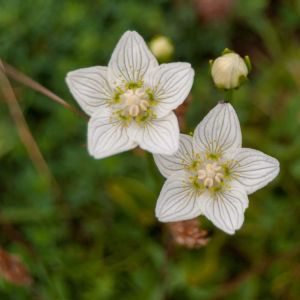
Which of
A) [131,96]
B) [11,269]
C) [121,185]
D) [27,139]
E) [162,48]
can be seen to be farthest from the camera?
[27,139]

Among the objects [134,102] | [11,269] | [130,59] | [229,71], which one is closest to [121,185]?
[11,269]

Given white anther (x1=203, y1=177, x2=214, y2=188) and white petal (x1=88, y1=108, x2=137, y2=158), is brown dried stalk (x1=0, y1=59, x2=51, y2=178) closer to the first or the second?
white petal (x1=88, y1=108, x2=137, y2=158)

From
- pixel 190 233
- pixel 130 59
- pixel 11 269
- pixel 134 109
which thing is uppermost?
pixel 130 59

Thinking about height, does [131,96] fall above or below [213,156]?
above

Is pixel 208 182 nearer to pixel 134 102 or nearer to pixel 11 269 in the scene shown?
pixel 134 102

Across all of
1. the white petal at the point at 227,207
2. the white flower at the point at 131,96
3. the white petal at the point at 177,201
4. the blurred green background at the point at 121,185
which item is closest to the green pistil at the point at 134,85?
the white flower at the point at 131,96

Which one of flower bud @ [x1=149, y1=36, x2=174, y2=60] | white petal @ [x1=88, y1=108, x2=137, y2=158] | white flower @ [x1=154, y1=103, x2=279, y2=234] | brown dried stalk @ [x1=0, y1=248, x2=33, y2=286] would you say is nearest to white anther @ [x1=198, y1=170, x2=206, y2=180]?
white flower @ [x1=154, y1=103, x2=279, y2=234]

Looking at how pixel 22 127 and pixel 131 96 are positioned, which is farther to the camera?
pixel 22 127
